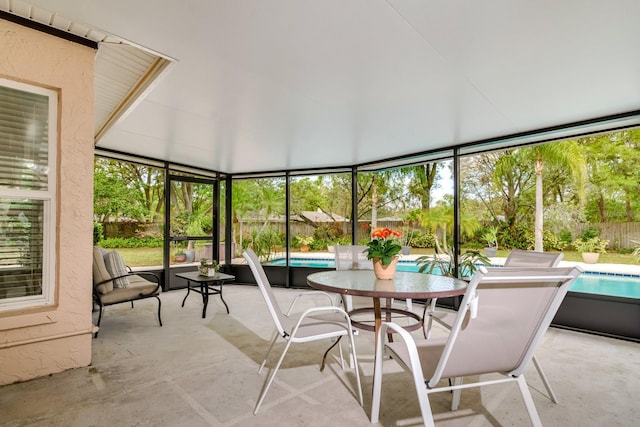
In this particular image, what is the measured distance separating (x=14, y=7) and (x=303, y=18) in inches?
74.0

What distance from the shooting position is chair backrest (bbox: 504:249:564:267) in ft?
7.88

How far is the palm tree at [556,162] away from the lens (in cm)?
648

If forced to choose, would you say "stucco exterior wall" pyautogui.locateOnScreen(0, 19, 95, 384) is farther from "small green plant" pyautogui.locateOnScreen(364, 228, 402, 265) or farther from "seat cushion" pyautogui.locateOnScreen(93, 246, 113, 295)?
"small green plant" pyautogui.locateOnScreen(364, 228, 402, 265)

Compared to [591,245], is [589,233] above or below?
above

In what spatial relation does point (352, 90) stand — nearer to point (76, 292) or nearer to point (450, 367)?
point (450, 367)

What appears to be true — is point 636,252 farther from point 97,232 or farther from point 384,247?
point 97,232

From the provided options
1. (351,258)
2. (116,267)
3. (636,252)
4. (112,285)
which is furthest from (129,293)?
(636,252)

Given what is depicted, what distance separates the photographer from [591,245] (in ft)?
17.7

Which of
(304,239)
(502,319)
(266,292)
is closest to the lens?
(502,319)

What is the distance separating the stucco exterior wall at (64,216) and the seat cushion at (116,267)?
133 cm

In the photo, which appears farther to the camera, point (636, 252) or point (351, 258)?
point (636, 252)

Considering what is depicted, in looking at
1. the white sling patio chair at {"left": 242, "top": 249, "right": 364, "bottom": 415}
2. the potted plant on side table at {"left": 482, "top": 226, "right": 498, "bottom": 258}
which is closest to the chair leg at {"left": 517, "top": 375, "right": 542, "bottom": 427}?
the white sling patio chair at {"left": 242, "top": 249, "right": 364, "bottom": 415}

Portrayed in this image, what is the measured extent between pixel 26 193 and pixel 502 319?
10.3 feet

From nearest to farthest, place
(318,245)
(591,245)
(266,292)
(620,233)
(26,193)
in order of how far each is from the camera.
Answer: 1. (266,292)
2. (26,193)
3. (620,233)
4. (591,245)
5. (318,245)
